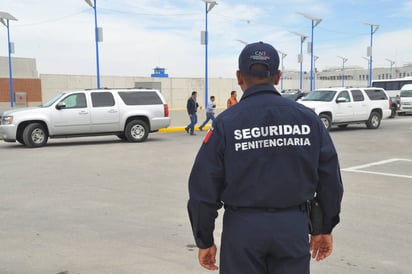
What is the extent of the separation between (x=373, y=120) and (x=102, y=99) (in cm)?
1194

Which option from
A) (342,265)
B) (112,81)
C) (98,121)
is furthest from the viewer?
(112,81)

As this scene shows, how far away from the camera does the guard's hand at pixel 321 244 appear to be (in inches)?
97.3

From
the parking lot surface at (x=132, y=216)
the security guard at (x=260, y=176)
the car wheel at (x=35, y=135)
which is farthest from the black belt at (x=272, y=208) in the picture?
the car wheel at (x=35, y=135)

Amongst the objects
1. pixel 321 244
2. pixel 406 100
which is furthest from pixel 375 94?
pixel 321 244

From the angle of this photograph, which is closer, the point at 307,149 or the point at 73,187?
the point at 307,149

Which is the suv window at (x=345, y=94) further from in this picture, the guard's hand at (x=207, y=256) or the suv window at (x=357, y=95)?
the guard's hand at (x=207, y=256)

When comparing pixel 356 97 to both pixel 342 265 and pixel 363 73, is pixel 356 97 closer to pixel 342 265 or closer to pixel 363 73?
pixel 342 265

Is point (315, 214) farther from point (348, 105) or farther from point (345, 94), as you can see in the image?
point (345, 94)

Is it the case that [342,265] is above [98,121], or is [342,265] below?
below

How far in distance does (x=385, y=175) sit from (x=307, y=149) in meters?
7.06

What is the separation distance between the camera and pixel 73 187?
755 cm

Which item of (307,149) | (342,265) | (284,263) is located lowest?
(342,265)

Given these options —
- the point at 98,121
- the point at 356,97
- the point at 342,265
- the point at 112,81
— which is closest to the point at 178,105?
the point at 112,81

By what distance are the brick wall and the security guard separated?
36.7 meters
